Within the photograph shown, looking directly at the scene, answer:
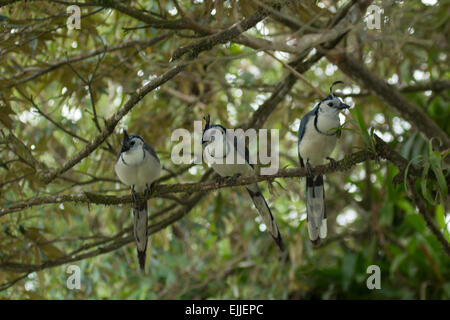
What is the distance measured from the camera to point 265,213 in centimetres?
334

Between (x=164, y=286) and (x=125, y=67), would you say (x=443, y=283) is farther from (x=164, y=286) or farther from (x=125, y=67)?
(x=125, y=67)

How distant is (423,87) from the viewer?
4.37 m

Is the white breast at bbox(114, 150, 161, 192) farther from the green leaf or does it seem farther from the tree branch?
the tree branch

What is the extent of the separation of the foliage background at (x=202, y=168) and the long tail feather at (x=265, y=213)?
0.36 m

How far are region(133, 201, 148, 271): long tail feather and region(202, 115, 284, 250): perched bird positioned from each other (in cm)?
49

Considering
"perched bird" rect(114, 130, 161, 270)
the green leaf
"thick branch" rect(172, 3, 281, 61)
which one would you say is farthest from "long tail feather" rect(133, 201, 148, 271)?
the green leaf

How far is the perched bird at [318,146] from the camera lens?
305 centimetres

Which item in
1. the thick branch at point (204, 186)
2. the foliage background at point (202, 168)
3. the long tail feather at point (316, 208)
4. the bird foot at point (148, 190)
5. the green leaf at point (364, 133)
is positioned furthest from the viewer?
the foliage background at point (202, 168)

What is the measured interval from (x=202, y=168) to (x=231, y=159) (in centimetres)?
180

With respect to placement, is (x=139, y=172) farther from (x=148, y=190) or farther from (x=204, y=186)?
(x=204, y=186)

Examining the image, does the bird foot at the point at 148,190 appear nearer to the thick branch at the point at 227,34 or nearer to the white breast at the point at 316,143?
the thick branch at the point at 227,34

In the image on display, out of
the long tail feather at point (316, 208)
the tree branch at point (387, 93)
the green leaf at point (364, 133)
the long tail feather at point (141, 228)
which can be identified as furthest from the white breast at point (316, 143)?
the long tail feather at point (141, 228)

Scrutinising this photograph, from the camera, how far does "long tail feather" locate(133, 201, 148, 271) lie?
321 cm

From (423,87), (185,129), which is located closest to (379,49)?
(423,87)
